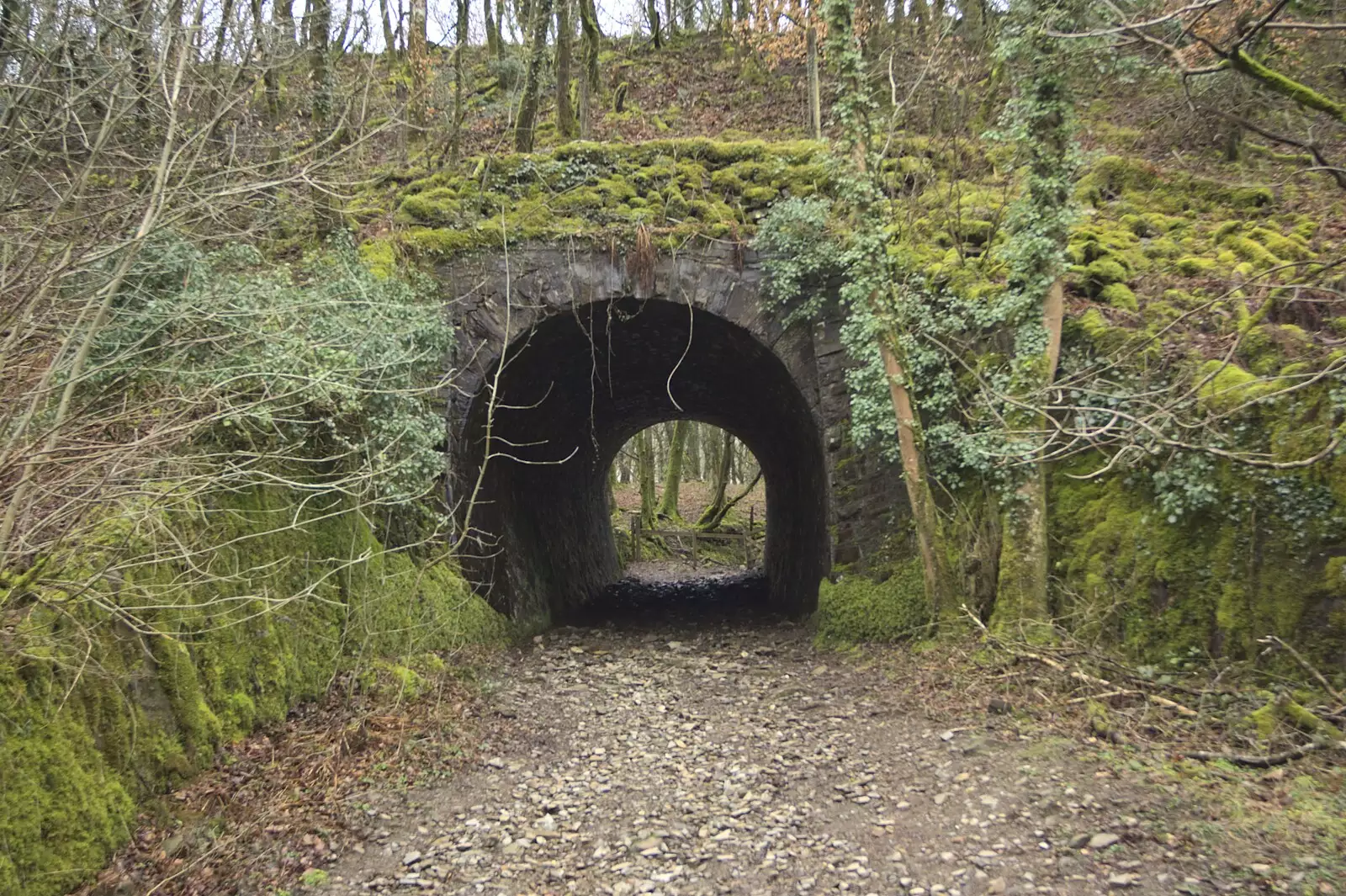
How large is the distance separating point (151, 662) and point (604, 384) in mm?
9439

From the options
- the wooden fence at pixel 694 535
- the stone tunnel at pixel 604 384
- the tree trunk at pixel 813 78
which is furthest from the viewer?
the wooden fence at pixel 694 535

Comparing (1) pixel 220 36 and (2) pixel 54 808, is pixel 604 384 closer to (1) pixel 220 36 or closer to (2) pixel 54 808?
(1) pixel 220 36

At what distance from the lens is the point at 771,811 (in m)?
5.06

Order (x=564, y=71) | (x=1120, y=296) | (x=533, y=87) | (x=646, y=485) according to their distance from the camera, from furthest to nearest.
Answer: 1. (x=646, y=485)
2. (x=564, y=71)
3. (x=533, y=87)
4. (x=1120, y=296)

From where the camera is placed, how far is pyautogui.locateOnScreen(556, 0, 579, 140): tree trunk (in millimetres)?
13570

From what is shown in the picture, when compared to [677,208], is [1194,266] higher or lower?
lower

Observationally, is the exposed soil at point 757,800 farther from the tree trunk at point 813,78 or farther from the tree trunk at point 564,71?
the tree trunk at point 564,71

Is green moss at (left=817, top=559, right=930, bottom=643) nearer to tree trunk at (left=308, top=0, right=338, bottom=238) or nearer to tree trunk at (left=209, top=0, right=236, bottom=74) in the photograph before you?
tree trunk at (left=308, top=0, right=338, bottom=238)

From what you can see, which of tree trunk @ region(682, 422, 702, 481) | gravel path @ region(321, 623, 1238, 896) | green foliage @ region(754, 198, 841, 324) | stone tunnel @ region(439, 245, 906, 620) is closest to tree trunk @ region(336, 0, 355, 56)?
stone tunnel @ region(439, 245, 906, 620)

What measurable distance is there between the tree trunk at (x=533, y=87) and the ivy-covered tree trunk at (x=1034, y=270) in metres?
7.81

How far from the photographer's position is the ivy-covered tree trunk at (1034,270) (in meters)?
6.91

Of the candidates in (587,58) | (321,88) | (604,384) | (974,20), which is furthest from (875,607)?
(587,58)

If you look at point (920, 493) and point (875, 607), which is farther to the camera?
point (875, 607)

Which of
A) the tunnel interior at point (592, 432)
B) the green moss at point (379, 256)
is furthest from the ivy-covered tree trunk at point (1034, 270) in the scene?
the green moss at point (379, 256)
